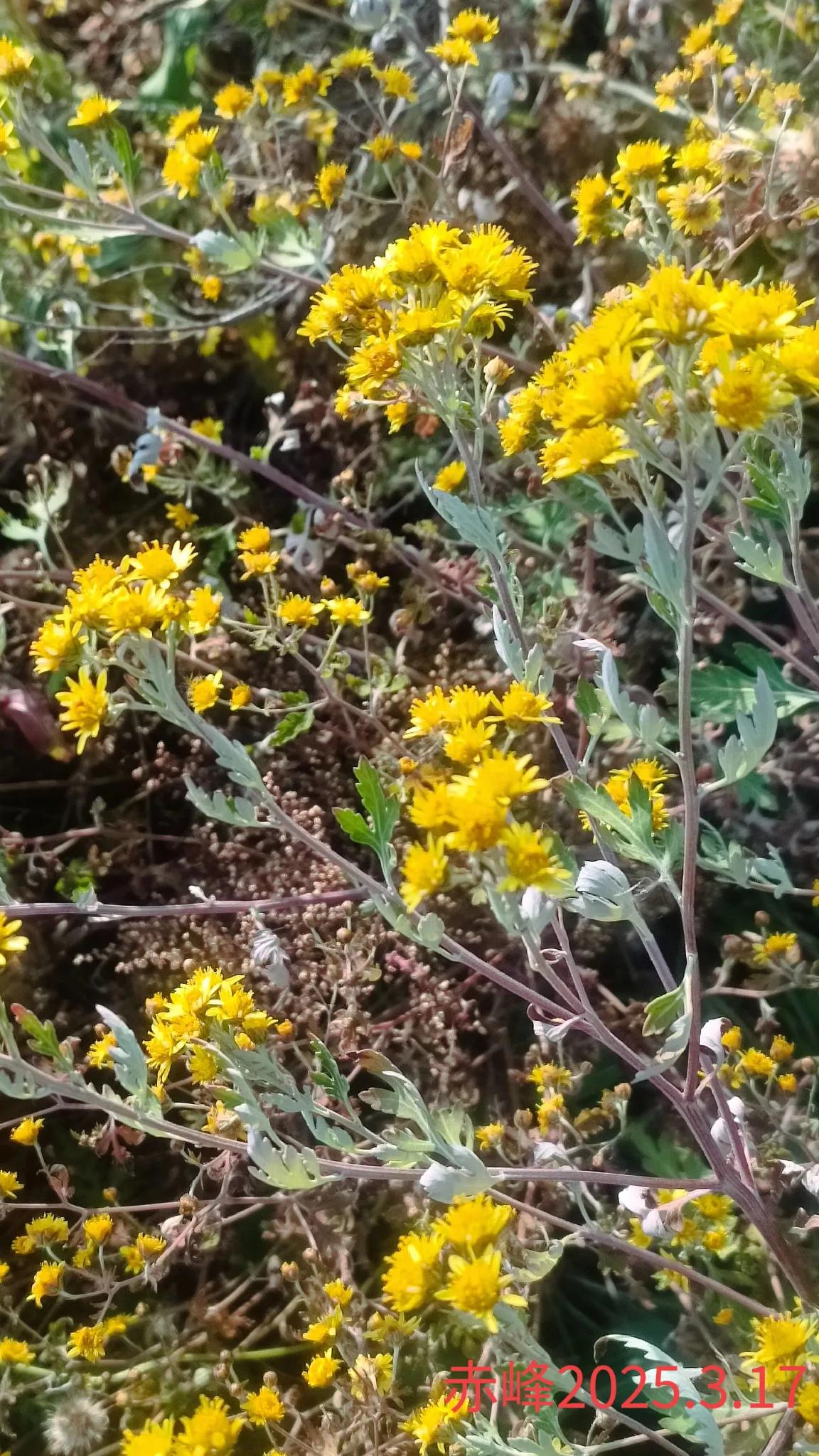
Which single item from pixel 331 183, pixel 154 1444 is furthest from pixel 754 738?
pixel 331 183

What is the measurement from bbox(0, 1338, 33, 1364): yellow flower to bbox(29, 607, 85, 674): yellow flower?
0.96 metres

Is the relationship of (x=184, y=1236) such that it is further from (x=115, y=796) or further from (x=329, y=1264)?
(x=115, y=796)

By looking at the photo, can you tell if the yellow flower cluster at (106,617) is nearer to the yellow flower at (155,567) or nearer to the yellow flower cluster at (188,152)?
the yellow flower at (155,567)

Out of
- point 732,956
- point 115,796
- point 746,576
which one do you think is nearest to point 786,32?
point 746,576

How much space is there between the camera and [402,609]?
5.32 feet

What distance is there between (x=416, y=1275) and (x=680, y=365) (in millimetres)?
764

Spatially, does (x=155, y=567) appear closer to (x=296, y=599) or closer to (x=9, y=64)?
(x=296, y=599)

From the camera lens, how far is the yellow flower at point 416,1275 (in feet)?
2.67

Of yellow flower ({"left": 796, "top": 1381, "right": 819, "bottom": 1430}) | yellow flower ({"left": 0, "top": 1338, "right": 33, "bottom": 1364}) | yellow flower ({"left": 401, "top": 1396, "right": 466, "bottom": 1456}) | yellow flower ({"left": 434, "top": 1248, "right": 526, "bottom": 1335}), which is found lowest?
yellow flower ({"left": 0, "top": 1338, "right": 33, "bottom": 1364})

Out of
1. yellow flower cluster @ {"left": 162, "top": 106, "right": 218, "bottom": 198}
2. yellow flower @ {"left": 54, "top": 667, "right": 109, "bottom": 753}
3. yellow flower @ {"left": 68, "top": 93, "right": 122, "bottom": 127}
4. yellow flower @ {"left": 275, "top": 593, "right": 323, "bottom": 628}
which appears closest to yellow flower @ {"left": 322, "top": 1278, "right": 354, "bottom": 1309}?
yellow flower @ {"left": 54, "top": 667, "right": 109, "bottom": 753}

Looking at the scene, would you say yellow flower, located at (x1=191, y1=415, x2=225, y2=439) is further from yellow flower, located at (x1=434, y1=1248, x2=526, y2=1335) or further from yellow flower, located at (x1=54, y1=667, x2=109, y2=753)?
yellow flower, located at (x1=434, y1=1248, x2=526, y2=1335)

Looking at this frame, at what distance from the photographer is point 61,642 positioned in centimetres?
96

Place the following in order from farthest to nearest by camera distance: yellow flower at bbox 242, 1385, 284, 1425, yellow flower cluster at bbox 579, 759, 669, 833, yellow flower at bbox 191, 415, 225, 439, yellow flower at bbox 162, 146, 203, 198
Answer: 1. yellow flower at bbox 191, 415, 225, 439
2. yellow flower at bbox 162, 146, 203, 198
3. yellow flower at bbox 242, 1385, 284, 1425
4. yellow flower cluster at bbox 579, 759, 669, 833

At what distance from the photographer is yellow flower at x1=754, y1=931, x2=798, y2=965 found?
1.26 meters
